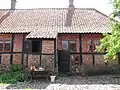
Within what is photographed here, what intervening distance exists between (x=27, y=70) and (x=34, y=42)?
86.7 inches

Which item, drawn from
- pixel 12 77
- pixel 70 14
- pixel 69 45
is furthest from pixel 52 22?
pixel 12 77

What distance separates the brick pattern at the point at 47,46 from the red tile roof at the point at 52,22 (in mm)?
531

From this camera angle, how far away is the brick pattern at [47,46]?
52.1ft

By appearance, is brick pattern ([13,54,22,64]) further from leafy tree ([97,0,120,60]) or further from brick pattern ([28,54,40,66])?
leafy tree ([97,0,120,60])

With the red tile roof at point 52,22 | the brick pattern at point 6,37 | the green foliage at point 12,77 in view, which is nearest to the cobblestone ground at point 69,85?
the green foliage at point 12,77

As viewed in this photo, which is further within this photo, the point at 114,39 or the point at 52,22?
the point at 52,22

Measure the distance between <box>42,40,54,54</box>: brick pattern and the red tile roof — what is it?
0.53 metres

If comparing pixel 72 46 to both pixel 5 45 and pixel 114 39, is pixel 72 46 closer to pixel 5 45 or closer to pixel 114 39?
pixel 5 45

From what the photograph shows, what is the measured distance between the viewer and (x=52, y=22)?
19.0 m

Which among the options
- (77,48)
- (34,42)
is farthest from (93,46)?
(34,42)

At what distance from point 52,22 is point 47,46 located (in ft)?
12.3

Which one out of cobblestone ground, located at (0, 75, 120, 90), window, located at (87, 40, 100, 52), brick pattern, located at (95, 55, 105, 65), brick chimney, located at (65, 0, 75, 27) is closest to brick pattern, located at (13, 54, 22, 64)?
A: cobblestone ground, located at (0, 75, 120, 90)

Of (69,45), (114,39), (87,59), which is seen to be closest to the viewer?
(114,39)

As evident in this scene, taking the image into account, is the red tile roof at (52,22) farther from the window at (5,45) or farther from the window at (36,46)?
the window at (5,45)
